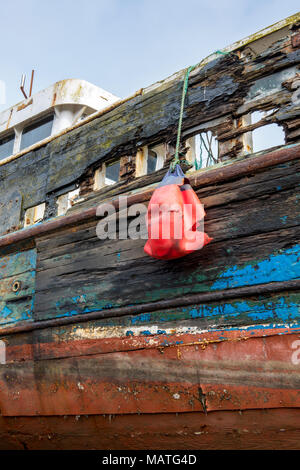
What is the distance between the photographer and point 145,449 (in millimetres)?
2664

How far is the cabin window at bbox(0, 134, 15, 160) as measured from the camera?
19.1 feet

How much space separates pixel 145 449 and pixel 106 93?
14.8 feet

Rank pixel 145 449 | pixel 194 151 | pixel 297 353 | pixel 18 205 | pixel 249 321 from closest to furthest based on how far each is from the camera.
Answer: pixel 297 353 < pixel 249 321 < pixel 145 449 < pixel 194 151 < pixel 18 205

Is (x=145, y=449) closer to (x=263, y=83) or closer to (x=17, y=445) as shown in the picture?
(x=17, y=445)

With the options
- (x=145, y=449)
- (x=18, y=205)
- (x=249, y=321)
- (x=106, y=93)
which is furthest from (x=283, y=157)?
(x=106, y=93)

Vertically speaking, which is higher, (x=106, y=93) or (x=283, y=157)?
(x=106, y=93)

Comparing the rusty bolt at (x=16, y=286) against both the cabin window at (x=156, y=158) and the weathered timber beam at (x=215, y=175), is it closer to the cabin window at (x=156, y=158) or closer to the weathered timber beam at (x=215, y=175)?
the weathered timber beam at (x=215, y=175)

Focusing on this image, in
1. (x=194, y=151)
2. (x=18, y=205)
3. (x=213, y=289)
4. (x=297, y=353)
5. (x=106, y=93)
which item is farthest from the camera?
(x=106, y=93)

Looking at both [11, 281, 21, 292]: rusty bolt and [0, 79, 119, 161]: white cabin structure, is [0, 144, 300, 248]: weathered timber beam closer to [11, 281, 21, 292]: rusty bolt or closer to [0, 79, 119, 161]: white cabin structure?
[11, 281, 21, 292]: rusty bolt

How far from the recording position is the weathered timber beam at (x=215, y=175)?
7.61 ft

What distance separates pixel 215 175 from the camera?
256 centimetres
